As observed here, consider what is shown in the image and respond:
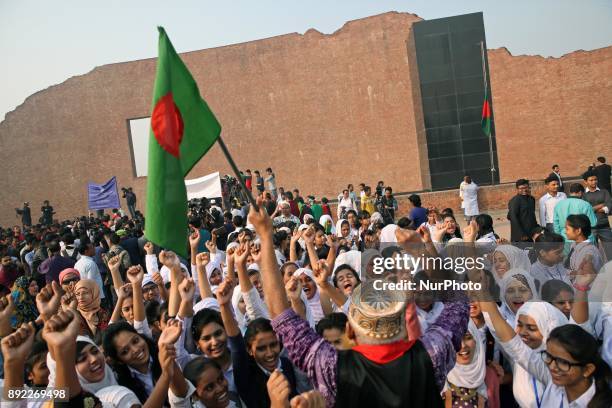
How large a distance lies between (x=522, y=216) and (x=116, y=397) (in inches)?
216

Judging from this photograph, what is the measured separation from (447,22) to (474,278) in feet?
46.1

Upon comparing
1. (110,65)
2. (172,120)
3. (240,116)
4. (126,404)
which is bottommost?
(126,404)

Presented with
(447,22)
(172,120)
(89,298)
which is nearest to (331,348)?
(172,120)

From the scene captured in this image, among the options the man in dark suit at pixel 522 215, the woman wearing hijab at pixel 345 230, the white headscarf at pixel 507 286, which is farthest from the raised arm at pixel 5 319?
the man in dark suit at pixel 522 215

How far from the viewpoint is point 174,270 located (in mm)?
3486

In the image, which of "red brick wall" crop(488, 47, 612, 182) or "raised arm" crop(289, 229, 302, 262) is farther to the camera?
"red brick wall" crop(488, 47, 612, 182)

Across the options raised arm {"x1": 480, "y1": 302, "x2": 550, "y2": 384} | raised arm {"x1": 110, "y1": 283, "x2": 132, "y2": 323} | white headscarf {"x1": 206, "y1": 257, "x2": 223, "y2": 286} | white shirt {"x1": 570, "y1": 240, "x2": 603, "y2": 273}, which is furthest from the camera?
white headscarf {"x1": 206, "y1": 257, "x2": 223, "y2": 286}

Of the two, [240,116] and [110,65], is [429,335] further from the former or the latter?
[110,65]

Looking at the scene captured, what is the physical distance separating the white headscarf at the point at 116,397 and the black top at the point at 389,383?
103 cm

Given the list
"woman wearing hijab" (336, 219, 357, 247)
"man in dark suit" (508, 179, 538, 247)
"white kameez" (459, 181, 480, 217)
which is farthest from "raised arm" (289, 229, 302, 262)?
"white kameez" (459, 181, 480, 217)

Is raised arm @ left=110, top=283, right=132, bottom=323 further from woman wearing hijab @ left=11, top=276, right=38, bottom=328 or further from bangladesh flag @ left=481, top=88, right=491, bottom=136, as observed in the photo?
bangladesh flag @ left=481, top=88, right=491, bottom=136

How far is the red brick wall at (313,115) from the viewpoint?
19375 millimetres

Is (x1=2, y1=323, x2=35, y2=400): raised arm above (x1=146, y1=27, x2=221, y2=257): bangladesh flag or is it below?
below

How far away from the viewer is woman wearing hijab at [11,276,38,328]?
16.2ft
